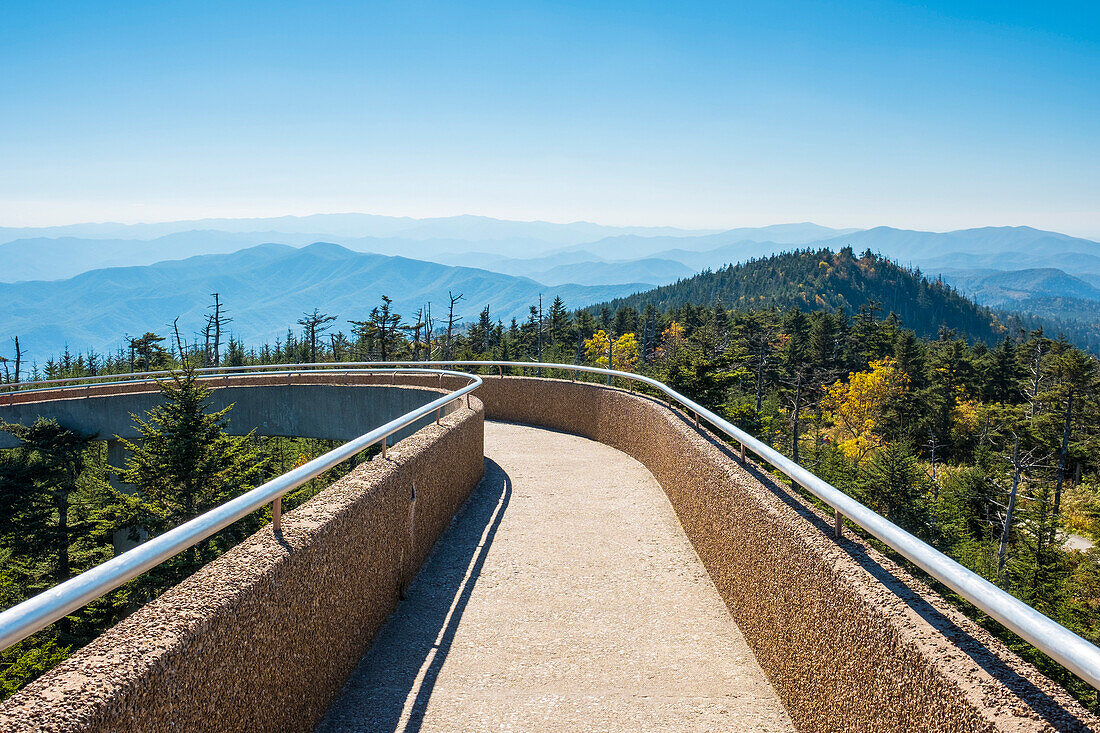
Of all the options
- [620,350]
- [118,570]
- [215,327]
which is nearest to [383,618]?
[118,570]

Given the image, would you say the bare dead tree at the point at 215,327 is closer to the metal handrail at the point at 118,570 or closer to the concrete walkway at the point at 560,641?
the concrete walkway at the point at 560,641

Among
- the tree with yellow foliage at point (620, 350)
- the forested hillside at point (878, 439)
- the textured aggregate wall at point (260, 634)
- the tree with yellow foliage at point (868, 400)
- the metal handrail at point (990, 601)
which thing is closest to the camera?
the metal handrail at point (990, 601)

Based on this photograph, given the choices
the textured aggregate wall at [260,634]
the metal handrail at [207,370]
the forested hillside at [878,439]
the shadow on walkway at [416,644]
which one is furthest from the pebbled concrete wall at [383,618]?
the forested hillside at [878,439]

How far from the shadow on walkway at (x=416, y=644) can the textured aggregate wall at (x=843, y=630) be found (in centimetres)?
197

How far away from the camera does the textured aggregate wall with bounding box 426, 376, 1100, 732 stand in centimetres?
205

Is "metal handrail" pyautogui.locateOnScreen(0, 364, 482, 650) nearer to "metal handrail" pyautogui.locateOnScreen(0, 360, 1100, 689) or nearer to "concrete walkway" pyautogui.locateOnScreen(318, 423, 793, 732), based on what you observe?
"metal handrail" pyautogui.locateOnScreen(0, 360, 1100, 689)

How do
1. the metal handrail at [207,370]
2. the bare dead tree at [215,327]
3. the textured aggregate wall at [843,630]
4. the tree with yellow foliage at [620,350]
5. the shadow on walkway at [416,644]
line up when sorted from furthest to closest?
the tree with yellow foliage at [620,350]
the bare dead tree at [215,327]
the metal handrail at [207,370]
the shadow on walkway at [416,644]
the textured aggregate wall at [843,630]

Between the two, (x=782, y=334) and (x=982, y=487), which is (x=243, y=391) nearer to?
(x=982, y=487)

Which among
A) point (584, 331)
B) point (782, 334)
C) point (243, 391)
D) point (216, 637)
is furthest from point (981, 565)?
point (584, 331)

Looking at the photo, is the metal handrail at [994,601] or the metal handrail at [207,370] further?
the metal handrail at [207,370]

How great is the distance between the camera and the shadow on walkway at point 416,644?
3.53 metres

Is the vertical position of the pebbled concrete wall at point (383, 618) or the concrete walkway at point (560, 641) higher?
the pebbled concrete wall at point (383, 618)

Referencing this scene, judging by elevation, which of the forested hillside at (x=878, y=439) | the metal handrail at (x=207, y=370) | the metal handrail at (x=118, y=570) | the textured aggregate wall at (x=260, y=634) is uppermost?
the metal handrail at (x=118, y=570)

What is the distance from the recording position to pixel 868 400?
221ft
